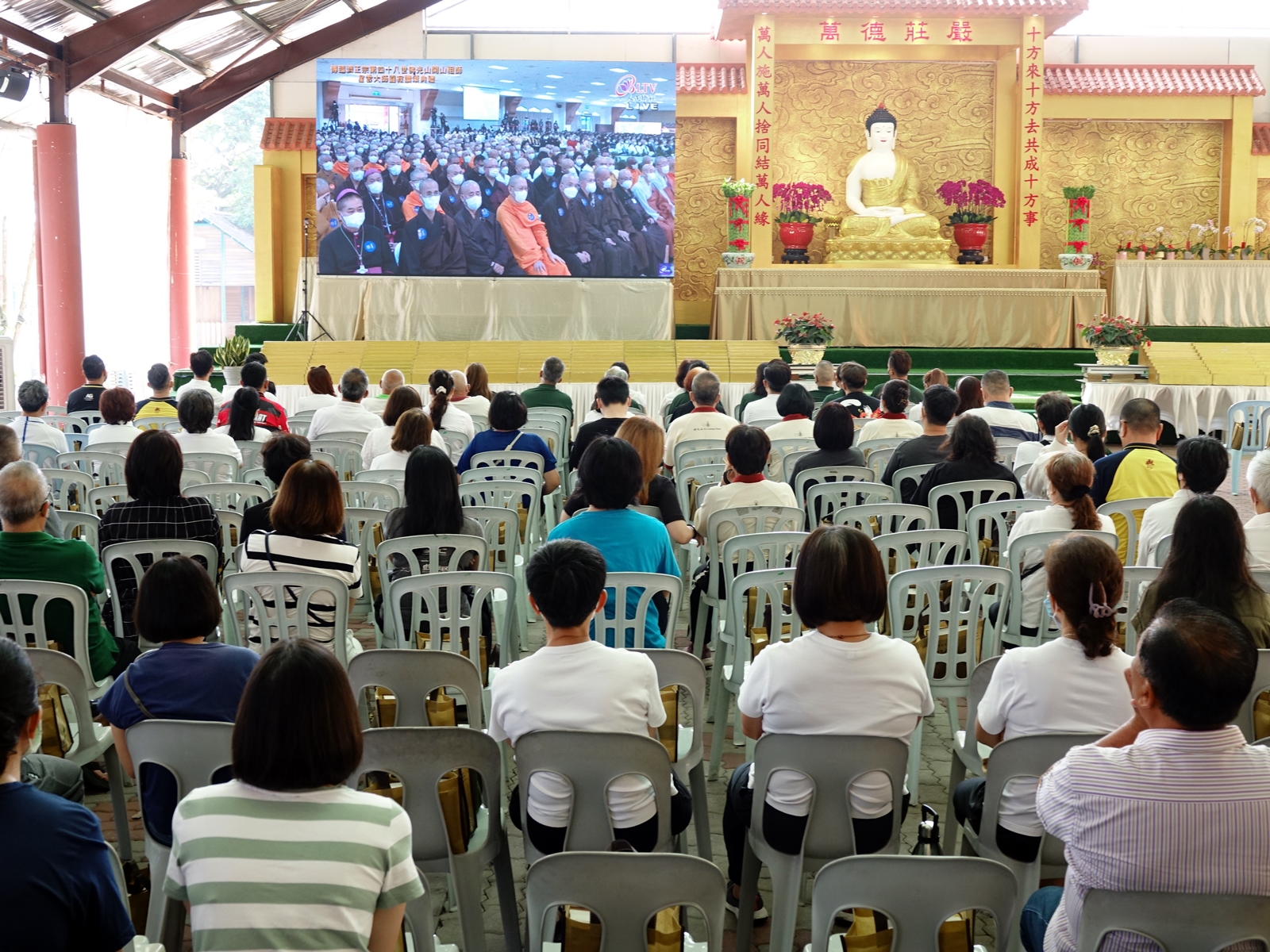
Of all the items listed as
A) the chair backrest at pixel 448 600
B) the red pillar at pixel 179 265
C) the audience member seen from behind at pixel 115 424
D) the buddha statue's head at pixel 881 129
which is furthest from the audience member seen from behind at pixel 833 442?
the red pillar at pixel 179 265

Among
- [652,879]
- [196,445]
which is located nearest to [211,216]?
[196,445]

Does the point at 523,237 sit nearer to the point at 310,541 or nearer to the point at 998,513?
the point at 998,513

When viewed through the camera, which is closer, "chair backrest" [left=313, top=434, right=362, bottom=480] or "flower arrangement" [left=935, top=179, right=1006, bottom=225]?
"chair backrest" [left=313, top=434, right=362, bottom=480]

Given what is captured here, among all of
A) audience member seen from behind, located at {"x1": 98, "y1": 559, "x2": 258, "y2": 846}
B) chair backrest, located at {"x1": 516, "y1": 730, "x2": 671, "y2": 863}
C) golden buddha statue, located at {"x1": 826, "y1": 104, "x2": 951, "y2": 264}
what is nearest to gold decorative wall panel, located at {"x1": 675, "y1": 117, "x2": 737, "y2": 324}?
golden buddha statue, located at {"x1": 826, "y1": 104, "x2": 951, "y2": 264}

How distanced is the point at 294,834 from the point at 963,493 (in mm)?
3858

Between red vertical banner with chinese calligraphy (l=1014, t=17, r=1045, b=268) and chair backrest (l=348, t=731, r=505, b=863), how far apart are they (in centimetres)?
1488

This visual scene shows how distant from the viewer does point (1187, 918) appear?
174cm

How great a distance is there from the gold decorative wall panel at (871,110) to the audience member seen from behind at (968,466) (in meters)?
12.0

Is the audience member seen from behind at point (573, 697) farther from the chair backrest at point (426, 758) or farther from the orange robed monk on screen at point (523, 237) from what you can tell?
the orange robed monk on screen at point (523, 237)

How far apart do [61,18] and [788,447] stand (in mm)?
10158

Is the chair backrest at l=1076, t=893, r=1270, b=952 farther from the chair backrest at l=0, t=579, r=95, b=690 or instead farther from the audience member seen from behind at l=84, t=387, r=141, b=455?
the audience member seen from behind at l=84, t=387, r=141, b=455

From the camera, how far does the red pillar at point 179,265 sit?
664 inches

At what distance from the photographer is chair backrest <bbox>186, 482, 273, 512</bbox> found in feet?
16.3

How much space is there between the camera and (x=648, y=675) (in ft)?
8.46
